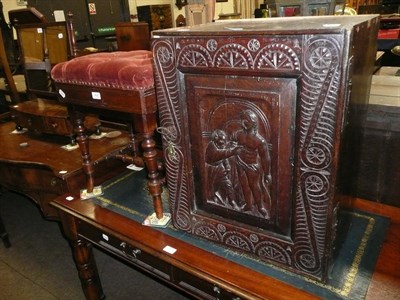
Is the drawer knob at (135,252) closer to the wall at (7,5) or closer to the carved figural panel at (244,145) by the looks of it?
the carved figural panel at (244,145)

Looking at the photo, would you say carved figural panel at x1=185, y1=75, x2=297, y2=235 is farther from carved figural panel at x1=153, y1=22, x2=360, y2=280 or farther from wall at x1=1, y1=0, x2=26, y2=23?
wall at x1=1, y1=0, x2=26, y2=23

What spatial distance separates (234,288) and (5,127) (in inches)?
90.0

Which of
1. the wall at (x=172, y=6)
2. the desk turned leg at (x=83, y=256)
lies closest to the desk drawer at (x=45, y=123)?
the desk turned leg at (x=83, y=256)

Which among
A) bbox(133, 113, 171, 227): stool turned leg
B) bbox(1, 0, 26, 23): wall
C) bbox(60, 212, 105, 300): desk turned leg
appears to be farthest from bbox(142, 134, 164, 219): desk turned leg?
bbox(1, 0, 26, 23): wall

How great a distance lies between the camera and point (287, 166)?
86cm

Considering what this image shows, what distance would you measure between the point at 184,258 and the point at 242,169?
36 centimetres

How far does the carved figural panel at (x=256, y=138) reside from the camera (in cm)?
75

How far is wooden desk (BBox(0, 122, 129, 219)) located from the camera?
1727 millimetres

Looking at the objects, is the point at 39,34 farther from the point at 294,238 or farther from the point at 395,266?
the point at 395,266

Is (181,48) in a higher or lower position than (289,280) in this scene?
higher

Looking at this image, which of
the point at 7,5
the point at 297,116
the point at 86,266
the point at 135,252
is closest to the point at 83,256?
the point at 86,266

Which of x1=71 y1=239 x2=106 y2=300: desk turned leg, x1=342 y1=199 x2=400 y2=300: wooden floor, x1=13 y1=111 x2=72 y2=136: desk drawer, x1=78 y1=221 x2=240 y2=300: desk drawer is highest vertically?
x1=13 y1=111 x2=72 y2=136: desk drawer

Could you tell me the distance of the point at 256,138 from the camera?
883 mm

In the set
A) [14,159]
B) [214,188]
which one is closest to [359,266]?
[214,188]
